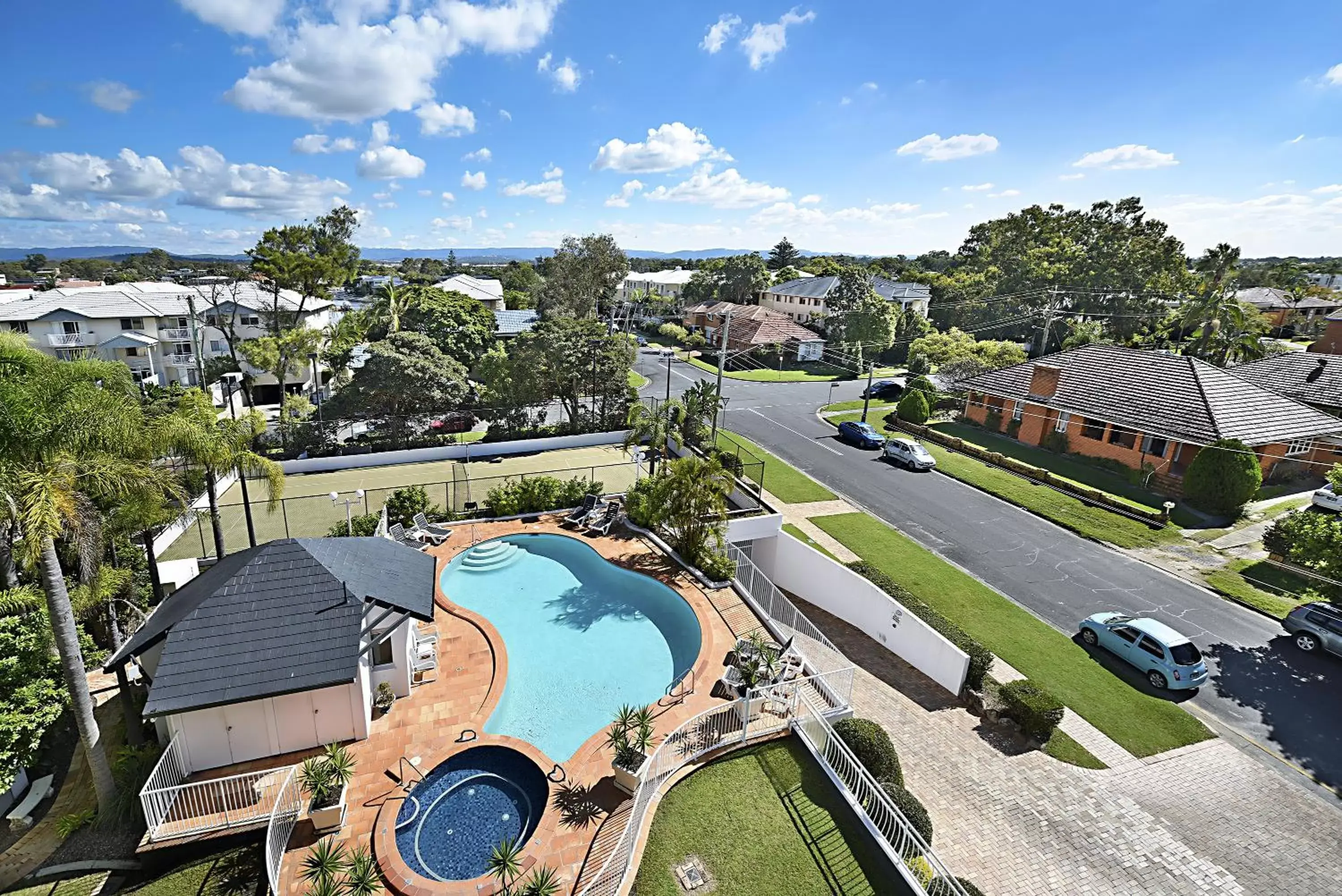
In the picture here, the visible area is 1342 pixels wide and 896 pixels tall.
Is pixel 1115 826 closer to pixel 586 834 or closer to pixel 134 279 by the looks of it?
pixel 586 834

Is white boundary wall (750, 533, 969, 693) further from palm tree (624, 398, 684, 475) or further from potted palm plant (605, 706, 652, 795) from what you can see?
potted palm plant (605, 706, 652, 795)

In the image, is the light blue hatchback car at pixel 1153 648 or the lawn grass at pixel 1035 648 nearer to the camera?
the lawn grass at pixel 1035 648

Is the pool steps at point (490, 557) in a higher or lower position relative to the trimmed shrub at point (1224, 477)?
lower

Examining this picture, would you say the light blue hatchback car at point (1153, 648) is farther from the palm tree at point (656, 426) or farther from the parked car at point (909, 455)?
the palm tree at point (656, 426)

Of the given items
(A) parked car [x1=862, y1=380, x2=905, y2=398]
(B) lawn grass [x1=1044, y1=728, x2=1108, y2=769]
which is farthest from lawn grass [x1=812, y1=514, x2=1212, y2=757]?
(A) parked car [x1=862, y1=380, x2=905, y2=398]

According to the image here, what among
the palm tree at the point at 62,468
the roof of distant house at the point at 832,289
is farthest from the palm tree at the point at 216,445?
the roof of distant house at the point at 832,289

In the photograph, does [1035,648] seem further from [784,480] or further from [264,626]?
[264,626]
